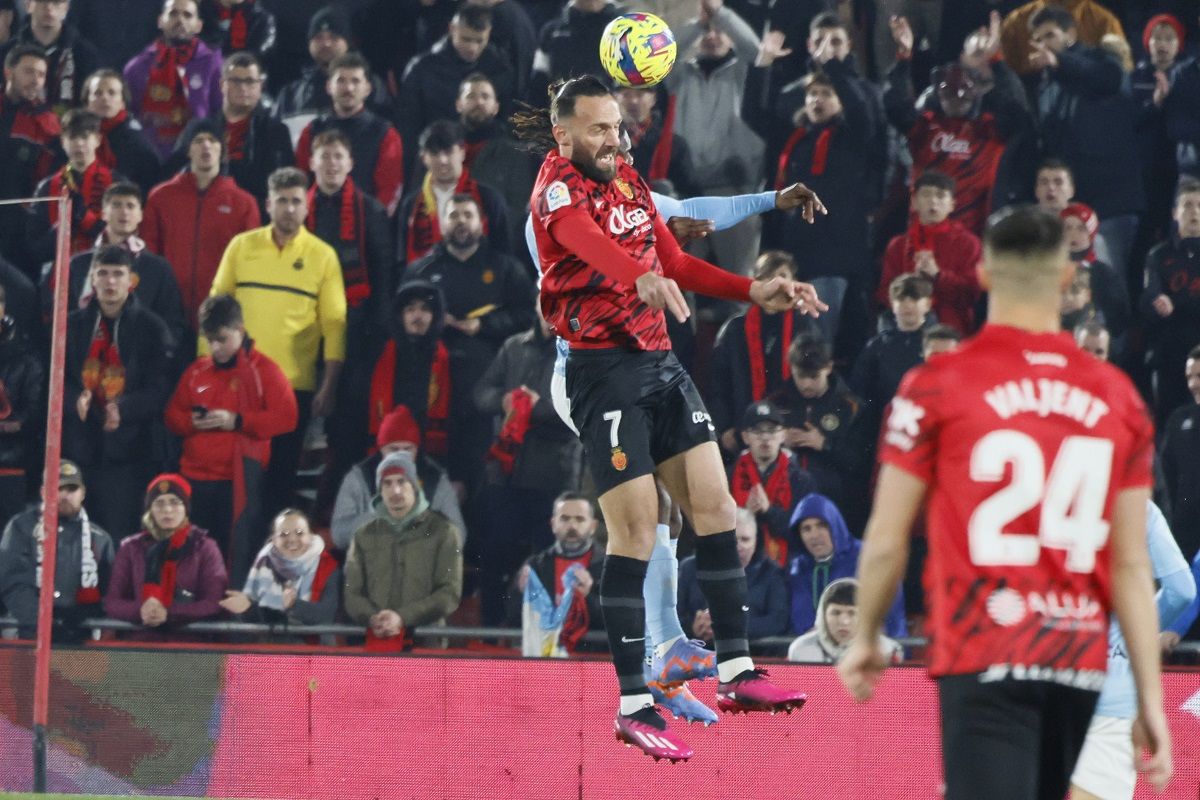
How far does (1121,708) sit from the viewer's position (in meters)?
6.46

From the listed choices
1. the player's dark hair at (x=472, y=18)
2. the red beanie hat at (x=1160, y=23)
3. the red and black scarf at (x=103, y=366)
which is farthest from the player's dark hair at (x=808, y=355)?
the red and black scarf at (x=103, y=366)

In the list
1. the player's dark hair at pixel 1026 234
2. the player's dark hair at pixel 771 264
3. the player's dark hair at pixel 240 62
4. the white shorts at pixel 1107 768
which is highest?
the player's dark hair at pixel 240 62

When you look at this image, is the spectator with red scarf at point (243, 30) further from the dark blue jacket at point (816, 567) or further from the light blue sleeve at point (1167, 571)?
the light blue sleeve at point (1167, 571)

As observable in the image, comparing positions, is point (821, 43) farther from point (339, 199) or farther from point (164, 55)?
point (164, 55)

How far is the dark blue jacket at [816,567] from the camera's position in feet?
32.0

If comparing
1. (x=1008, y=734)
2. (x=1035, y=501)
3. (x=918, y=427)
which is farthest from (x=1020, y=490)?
(x=1008, y=734)

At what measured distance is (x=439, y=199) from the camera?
38.0 feet

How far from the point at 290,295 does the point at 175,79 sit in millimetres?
2248

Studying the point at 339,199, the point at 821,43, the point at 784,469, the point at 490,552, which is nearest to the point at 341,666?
the point at 490,552

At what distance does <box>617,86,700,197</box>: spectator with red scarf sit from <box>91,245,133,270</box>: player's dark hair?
10.4ft

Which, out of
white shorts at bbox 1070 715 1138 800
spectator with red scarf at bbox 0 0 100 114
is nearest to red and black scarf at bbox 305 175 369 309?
spectator with red scarf at bbox 0 0 100 114

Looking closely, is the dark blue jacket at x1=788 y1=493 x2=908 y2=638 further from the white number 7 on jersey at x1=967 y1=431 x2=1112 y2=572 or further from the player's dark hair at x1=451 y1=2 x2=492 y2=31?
the white number 7 on jersey at x1=967 y1=431 x2=1112 y2=572

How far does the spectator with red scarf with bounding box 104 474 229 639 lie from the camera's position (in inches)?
411

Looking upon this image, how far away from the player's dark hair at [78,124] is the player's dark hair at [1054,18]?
237 inches
